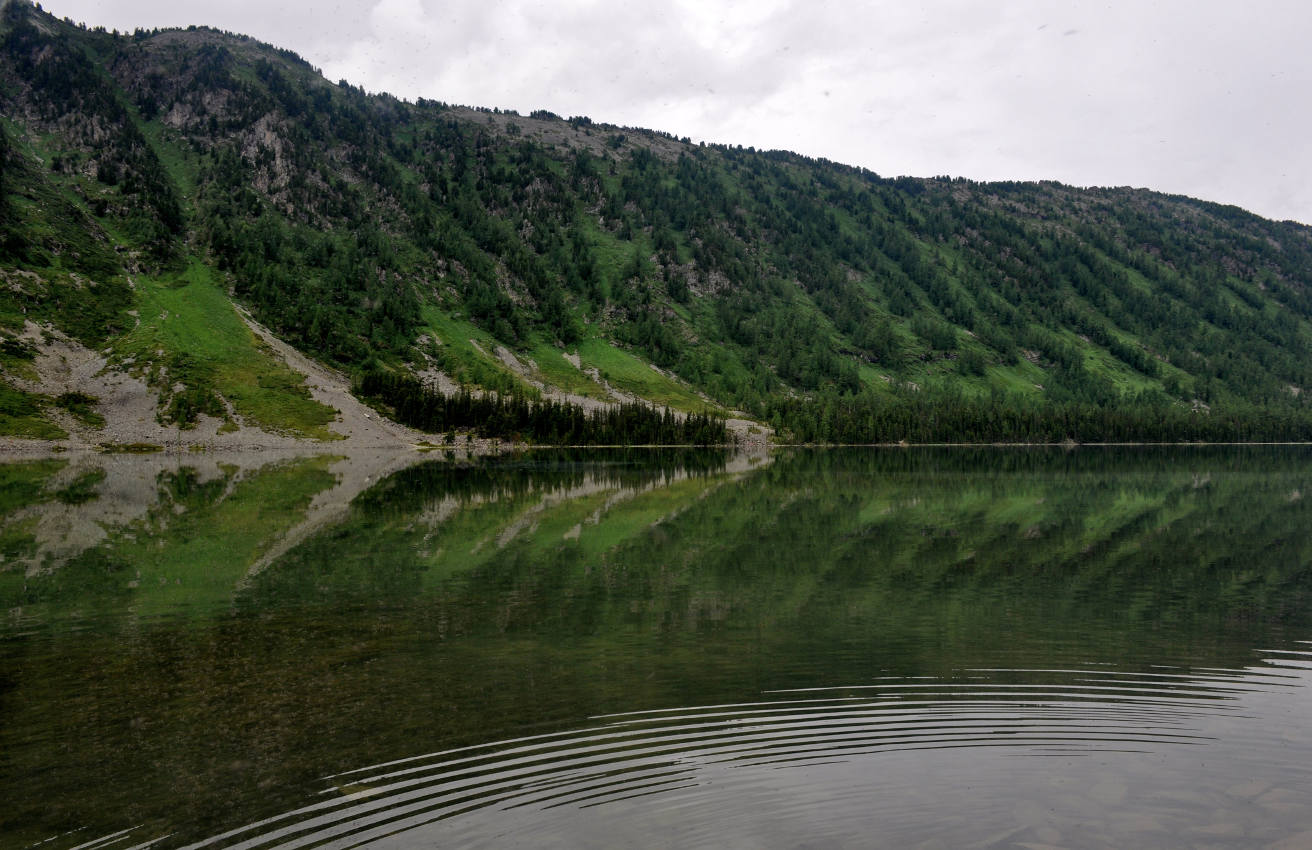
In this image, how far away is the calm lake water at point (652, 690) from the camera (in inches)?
522

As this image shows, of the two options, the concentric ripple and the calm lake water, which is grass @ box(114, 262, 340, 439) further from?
the concentric ripple

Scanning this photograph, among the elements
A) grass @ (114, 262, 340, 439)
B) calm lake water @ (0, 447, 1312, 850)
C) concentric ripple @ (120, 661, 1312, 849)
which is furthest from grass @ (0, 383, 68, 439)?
concentric ripple @ (120, 661, 1312, 849)

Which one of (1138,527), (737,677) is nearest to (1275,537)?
(1138,527)

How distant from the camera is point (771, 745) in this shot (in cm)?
1648

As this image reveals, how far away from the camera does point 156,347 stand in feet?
603

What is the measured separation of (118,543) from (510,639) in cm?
3263

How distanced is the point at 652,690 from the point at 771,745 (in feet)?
13.9

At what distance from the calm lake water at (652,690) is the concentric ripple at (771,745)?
81 mm

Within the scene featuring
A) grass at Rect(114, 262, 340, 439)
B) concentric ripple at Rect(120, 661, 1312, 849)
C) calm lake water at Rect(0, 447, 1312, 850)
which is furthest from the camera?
grass at Rect(114, 262, 340, 439)

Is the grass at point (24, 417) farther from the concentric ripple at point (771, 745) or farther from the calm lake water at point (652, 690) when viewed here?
the concentric ripple at point (771, 745)

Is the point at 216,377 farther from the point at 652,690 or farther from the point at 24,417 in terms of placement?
the point at 652,690

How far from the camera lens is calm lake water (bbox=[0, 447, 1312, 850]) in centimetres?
1325

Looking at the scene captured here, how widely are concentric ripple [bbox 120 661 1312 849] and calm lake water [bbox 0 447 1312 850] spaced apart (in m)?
0.08

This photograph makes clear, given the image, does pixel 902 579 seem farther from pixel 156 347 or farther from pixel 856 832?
pixel 156 347
